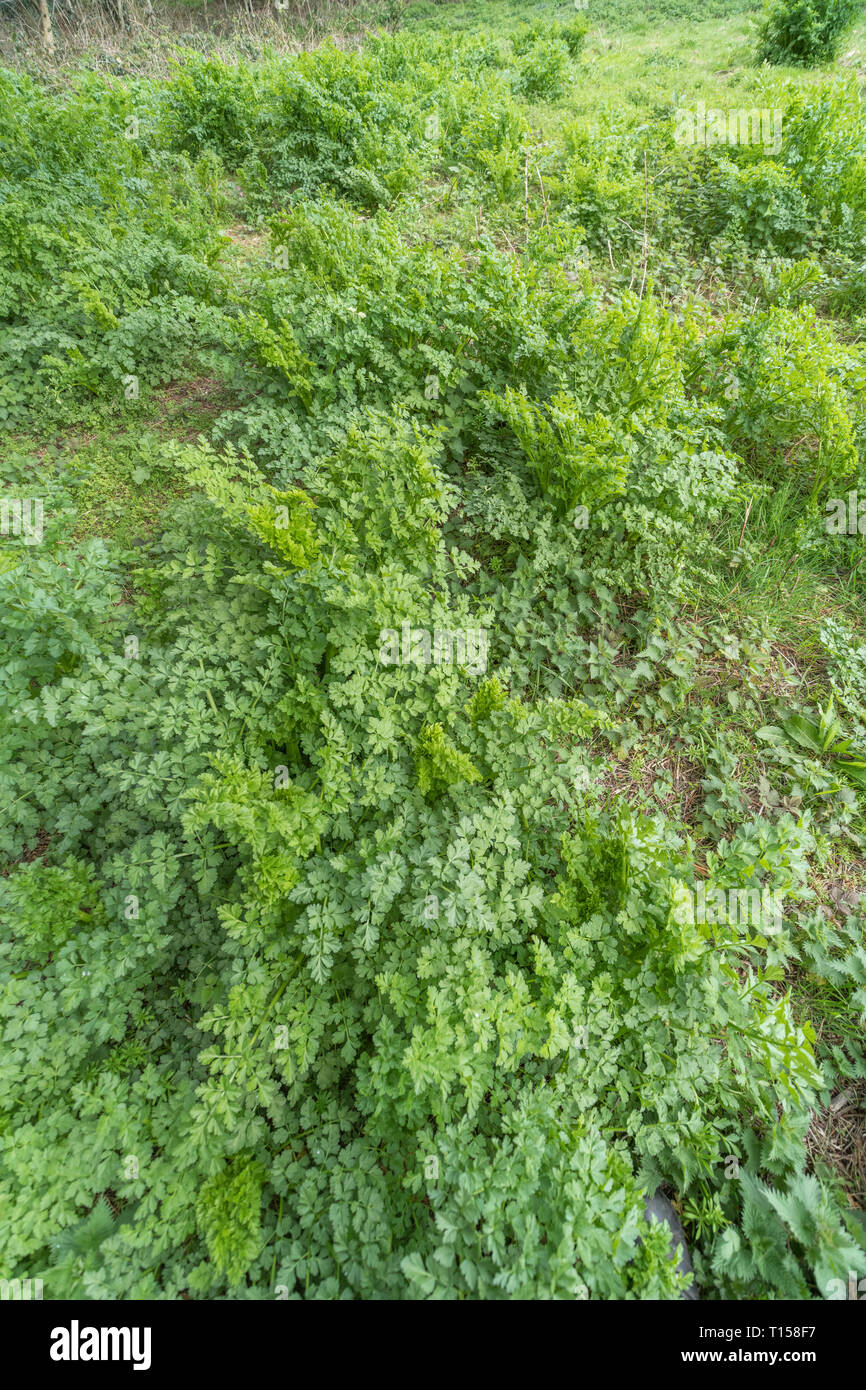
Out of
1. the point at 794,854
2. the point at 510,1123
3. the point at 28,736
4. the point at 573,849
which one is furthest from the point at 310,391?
the point at 510,1123

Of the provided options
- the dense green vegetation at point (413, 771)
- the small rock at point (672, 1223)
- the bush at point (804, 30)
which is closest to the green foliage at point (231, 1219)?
the dense green vegetation at point (413, 771)

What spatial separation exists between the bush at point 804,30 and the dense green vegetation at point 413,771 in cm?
766

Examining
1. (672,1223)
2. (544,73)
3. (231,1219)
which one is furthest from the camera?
(544,73)

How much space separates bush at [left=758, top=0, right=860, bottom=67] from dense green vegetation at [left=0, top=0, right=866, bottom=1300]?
25.1 ft

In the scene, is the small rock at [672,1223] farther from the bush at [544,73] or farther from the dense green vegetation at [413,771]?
the bush at [544,73]

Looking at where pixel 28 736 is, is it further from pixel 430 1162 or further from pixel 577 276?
pixel 577 276

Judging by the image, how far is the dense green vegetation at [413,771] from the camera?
80.7 inches

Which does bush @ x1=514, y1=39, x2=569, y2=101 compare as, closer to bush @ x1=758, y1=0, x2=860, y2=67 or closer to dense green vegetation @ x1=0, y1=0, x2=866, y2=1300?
bush @ x1=758, y1=0, x2=860, y2=67

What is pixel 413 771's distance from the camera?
2.70 m

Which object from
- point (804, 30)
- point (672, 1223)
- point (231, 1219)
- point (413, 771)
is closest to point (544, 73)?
point (804, 30)

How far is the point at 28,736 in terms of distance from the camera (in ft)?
9.21

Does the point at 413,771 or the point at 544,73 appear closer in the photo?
the point at 413,771

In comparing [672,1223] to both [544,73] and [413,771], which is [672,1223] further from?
[544,73]

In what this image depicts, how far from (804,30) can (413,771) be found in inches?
528
